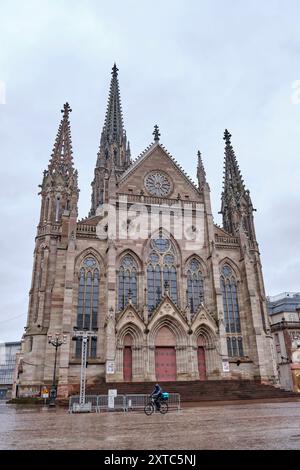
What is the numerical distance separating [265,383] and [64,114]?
3576 centimetres

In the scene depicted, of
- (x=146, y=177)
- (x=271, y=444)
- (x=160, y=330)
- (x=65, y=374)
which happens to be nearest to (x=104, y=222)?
(x=146, y=177)

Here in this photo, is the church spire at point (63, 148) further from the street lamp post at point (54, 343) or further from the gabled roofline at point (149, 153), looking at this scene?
the street lamp post at point (54, 343)

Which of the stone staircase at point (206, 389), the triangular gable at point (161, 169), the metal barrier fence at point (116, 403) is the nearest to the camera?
the metal barrier fence at point (116, 403)

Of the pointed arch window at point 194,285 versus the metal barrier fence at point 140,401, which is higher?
the pointed arch window at point 194,285

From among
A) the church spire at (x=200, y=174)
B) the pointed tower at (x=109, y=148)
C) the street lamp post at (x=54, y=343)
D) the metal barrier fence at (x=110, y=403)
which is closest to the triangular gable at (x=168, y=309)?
the street lamp post at (x=54, y=343)

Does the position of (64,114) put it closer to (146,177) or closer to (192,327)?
(146,177)

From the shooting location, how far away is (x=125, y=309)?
99.2 feet

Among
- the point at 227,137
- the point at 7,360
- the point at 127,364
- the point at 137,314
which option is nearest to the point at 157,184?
the point at 137,314

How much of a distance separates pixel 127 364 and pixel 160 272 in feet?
28.5

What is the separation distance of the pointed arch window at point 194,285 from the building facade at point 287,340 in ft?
53.0

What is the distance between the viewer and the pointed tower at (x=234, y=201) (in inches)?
1556

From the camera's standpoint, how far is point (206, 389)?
90.5ft

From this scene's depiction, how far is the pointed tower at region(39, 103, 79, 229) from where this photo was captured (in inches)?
1367

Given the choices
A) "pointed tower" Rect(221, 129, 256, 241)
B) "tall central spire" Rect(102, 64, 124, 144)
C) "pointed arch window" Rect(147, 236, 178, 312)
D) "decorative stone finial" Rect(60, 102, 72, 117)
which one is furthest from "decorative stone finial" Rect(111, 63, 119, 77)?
"pointed arch window" Rect(147, 236, 178, 312)
